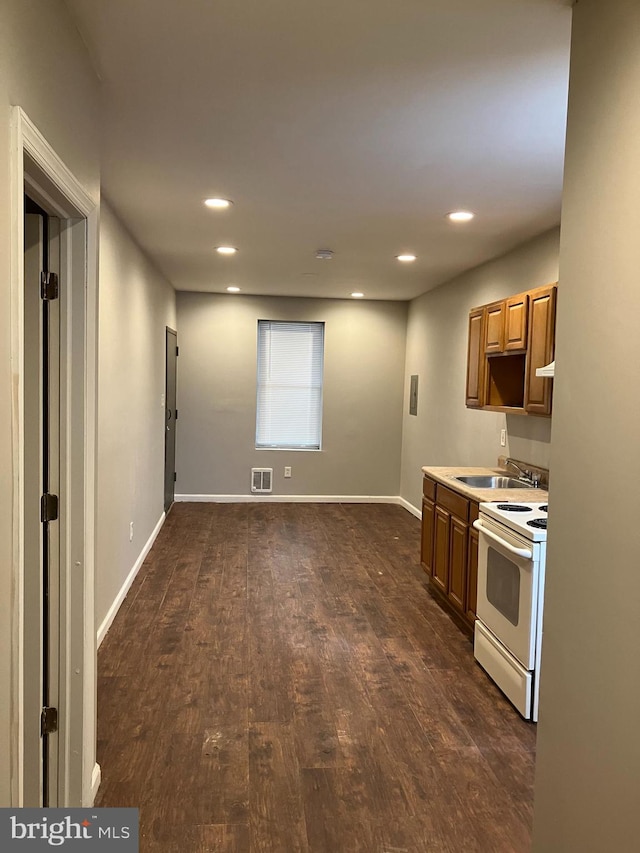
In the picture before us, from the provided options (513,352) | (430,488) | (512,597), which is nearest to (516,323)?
(513,352)

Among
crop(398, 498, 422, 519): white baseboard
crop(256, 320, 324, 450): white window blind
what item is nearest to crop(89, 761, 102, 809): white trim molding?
crop(398, 498, 422, 519): white baseboard

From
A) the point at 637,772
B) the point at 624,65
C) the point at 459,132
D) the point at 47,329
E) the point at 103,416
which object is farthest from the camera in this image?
the point at 103,416

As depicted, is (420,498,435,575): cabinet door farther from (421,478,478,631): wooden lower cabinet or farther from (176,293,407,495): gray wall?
(176,293,407,495): gray wall

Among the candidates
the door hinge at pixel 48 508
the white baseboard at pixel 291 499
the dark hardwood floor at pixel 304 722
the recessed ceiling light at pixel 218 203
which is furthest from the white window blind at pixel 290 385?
the door hinge at pixel 48 508

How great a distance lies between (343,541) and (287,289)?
284cm

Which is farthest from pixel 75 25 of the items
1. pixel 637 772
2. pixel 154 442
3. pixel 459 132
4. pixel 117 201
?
pixel 154 442

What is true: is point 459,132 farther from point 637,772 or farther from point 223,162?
point 637,772

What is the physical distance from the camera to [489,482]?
4566 mm

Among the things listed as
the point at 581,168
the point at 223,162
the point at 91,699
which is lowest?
the point at 91,699

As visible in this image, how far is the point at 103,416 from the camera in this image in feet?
11.8

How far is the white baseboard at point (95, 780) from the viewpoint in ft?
7.36

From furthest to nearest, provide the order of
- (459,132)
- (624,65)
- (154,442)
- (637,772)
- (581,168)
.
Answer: (154,442), (459,132), (581,168), (624,65), (637,772)

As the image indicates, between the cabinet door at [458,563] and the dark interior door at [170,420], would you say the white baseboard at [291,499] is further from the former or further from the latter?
the cabinet door at [458,563]

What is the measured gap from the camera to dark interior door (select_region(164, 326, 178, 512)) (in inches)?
271
